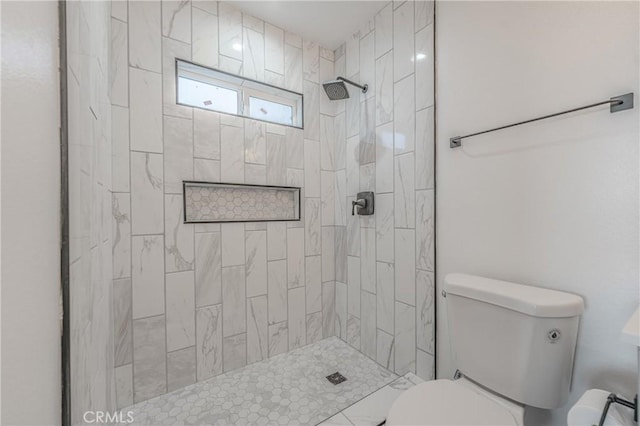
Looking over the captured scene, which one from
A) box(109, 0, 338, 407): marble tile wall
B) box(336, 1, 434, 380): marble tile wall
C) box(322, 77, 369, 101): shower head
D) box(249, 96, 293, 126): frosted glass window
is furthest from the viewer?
box(249, 96, 293, 126): frosted glass window

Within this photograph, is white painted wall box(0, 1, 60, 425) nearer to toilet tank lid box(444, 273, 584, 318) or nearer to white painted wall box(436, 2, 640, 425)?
toilet tank lid box(444, 273, 584, 318)

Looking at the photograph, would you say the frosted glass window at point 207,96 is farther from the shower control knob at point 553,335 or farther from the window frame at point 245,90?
the shower control knob at point 553,335

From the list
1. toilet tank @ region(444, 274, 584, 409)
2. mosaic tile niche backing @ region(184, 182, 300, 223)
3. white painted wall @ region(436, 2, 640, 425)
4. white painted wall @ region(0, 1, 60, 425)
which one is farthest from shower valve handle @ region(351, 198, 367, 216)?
white painted wall @ region(0, 1, 60, 425)

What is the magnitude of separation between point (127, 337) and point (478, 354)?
173cm

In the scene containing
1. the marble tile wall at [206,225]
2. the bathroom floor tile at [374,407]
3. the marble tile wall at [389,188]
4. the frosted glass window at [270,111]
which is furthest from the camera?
the frosted glass window at [270,111]

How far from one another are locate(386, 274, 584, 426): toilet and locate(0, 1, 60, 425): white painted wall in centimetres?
99

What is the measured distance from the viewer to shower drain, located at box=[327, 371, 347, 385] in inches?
65.2

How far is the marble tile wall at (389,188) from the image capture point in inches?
61.7

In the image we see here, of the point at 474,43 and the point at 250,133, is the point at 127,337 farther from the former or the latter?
the point at 474,43

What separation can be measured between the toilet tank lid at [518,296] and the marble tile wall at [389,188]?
0.32 meters

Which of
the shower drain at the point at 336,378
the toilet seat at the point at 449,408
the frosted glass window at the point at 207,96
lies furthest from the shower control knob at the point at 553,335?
the frosted glass window at the point at 207,96

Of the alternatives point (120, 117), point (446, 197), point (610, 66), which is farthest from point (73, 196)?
point (610, 66)

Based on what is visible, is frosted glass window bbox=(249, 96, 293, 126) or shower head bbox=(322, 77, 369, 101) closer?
shower head bbox=(322, 77, 369, 101)

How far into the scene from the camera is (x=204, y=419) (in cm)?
138
